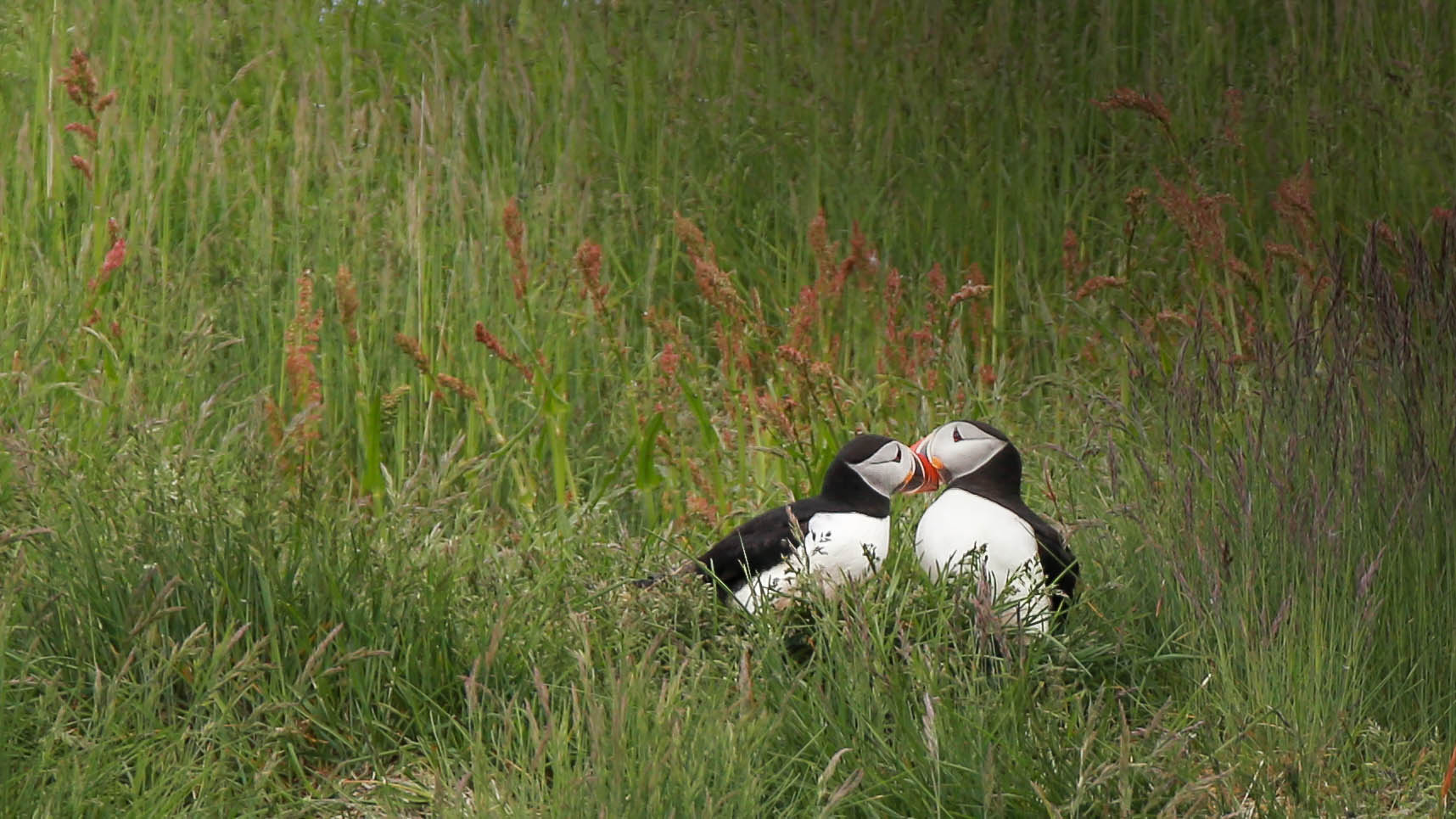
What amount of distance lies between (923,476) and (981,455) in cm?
13

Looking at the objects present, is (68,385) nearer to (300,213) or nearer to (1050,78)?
(300,213)

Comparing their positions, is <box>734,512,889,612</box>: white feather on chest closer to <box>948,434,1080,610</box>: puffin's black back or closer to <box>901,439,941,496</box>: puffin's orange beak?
<box>901,439,941,496</box>: puffin's orange beak

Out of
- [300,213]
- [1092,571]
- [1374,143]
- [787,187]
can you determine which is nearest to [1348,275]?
[1374,143]

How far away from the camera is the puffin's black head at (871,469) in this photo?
10.3 feet

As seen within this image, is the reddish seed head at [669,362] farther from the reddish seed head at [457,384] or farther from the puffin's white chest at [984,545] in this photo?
the puffin's white chest at [984,545]

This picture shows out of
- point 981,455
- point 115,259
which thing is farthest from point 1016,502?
point 115,259

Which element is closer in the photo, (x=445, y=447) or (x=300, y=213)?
(x=445, y=447)

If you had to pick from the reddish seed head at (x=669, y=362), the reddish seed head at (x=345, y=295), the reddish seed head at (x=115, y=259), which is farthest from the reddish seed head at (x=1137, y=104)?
the reddish seed head at (x=115, y=259)

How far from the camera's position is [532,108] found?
5.69m

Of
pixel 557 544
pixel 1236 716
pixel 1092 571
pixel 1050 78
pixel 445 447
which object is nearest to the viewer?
pixel 1236 716

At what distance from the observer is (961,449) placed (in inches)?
124

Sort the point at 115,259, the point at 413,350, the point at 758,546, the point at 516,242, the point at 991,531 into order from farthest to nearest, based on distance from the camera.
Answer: the point at 516,242
the point at 115,259
the point at 413,350
the point at 758,546
the point at 991,531

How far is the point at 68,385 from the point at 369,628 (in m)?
1.22

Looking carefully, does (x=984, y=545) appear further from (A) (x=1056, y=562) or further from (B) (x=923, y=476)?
(B) (x=923, y=476)
